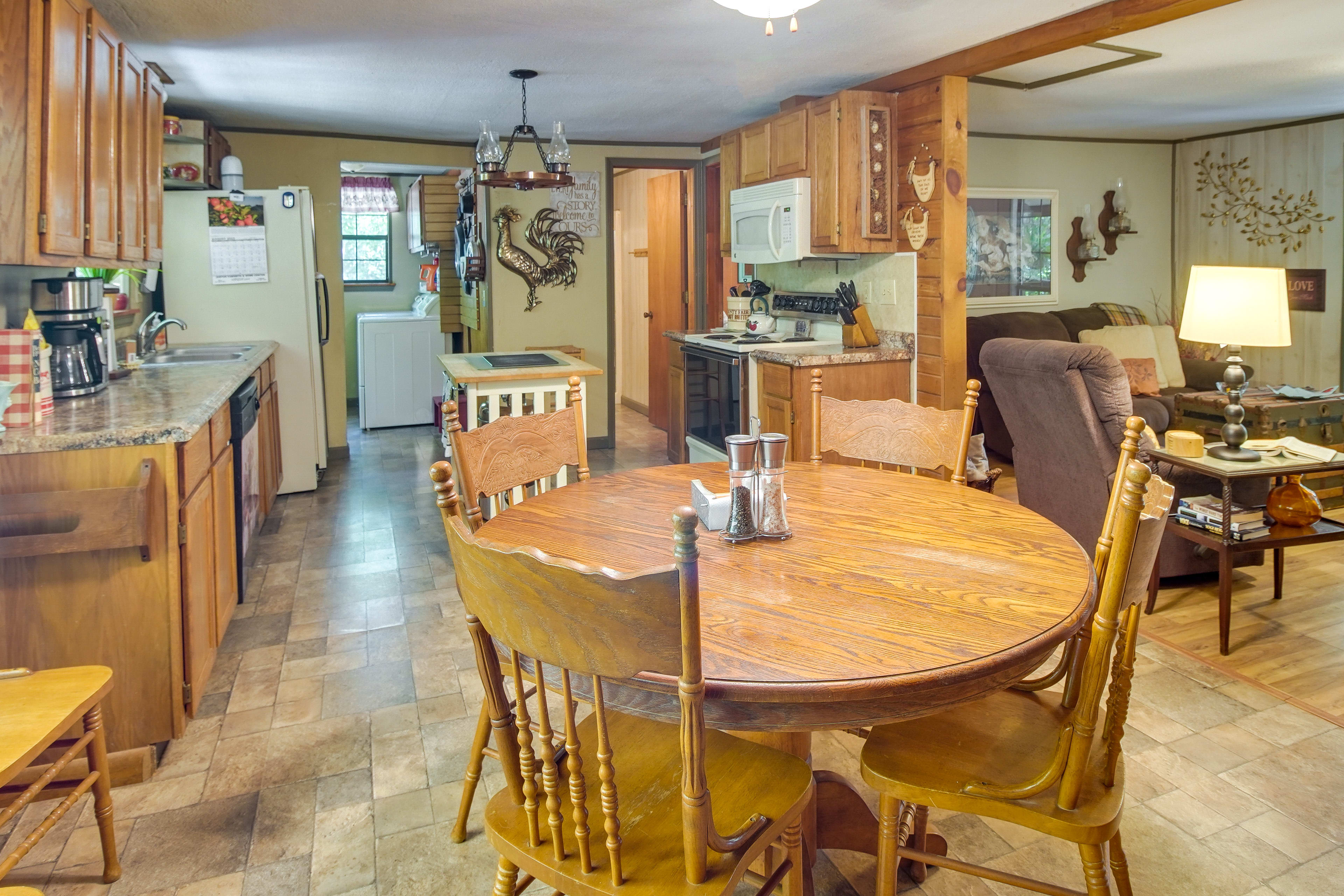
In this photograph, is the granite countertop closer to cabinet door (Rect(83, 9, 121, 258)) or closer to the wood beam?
cabinet door (Rect(83, 9, 121, 258))

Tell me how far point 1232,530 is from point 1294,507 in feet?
0.90

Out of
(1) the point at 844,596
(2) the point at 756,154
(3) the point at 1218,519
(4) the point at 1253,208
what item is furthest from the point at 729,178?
(1) the point at 844,596

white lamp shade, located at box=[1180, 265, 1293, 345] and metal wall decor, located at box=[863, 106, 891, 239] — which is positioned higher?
metal wall decor, located at box=[863, 106, 891, 239]

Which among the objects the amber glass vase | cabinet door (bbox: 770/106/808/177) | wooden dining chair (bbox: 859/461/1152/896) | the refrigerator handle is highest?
cabinet door (bbox: 770/106/808/177)

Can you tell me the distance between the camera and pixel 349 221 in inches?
340

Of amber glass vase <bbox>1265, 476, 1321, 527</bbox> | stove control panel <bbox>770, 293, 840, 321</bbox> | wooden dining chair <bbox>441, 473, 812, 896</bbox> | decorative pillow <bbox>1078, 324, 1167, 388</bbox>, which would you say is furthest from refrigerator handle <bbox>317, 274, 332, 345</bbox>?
decorative pillow <bbox>1078, 324, 1167, 388</bbox>

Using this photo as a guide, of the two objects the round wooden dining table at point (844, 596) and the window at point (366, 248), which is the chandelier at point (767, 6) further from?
the window at point (366, 248)

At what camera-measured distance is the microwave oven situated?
467 cm

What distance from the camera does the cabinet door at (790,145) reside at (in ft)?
15.2

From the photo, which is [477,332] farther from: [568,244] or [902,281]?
[902,281]

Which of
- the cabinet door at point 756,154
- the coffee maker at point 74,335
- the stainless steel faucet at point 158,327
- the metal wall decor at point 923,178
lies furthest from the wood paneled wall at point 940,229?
the stainless steel faucet at point 158,327

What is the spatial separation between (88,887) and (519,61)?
3461 millimetres

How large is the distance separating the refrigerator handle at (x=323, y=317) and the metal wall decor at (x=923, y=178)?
3380 mm

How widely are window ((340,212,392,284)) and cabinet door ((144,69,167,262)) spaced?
4752 millimetres
